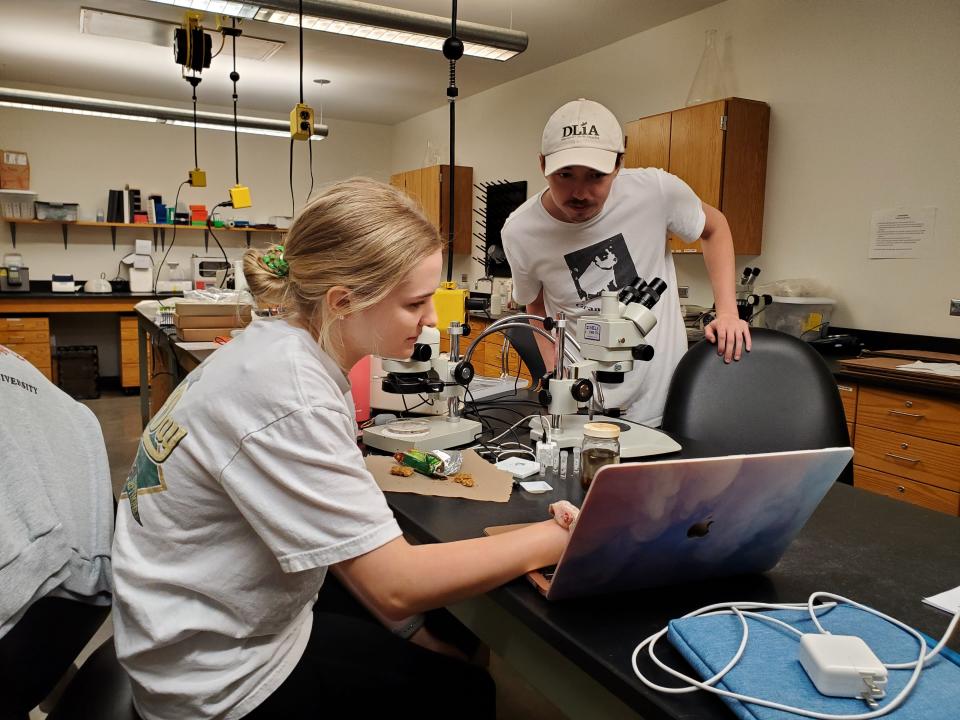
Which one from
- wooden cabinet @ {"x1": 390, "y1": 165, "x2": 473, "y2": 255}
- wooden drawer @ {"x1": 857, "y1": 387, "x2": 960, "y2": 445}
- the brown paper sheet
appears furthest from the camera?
wooden cabinet @ {"x1": 390, "y1": 165, "x2": 473, "y2": 255}

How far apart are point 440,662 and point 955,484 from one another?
224 cm

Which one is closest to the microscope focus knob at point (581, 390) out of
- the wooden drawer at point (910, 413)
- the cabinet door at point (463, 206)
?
the wooden drawer at point (910, 413)

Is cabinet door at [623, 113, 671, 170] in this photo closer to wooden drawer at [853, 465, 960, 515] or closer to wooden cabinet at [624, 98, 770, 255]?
wooden cabinet at [624, 98, 770, 255]

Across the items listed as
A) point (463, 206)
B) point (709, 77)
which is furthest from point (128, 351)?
point (709, 77)

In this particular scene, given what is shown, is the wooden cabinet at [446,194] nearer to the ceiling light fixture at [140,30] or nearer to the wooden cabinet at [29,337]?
the ceiling light fixture at [140,30]

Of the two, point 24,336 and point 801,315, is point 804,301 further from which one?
point 24,336

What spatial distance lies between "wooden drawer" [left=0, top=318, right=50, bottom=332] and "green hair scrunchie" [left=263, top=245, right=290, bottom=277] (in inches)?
222

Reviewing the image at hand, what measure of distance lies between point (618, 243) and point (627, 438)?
80 centimetres

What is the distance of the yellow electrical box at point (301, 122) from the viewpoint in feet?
9.39

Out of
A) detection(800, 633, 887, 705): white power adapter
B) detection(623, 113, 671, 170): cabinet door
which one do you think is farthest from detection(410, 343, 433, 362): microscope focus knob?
detection(623, 113, 671, 170): cabinet door

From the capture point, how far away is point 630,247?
2061 mm

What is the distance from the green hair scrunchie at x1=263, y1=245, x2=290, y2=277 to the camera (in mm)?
1062

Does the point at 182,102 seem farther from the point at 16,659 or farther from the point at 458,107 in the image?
the point at 16,659

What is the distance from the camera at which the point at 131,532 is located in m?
0.96
